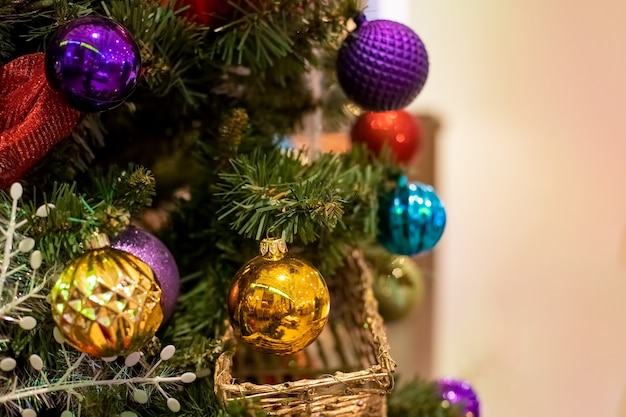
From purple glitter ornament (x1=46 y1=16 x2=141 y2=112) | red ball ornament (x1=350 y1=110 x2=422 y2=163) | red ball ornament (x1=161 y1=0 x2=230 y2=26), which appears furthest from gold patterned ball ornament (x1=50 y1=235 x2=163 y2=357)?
red ball ornament (x1=350 y1=110 x2=422 y2=163)

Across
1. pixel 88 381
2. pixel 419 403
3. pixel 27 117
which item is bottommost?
pixel 419 403

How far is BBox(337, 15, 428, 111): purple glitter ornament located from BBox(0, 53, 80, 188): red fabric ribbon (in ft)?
0.75

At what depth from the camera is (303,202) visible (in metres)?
0.42

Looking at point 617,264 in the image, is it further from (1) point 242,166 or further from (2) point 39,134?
(2) point 39,134

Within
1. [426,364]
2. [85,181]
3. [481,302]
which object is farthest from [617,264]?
[85,181]

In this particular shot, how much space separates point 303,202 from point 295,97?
212mm

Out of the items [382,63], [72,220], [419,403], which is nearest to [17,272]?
[72,220]

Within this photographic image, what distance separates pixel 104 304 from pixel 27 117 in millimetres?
159

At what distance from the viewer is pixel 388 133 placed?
2.17 ft

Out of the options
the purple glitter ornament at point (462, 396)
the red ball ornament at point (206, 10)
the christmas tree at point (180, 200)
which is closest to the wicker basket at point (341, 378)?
the christmas tree at point (180, 200)

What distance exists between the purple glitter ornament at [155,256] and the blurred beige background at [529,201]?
335mm

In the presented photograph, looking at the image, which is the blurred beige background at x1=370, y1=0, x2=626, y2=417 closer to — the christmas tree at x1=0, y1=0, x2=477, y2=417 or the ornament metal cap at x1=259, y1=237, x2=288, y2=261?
the christmas tree at x1=0, y1=0, x2=477, y2=417

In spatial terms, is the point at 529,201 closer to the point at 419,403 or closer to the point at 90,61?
the point at 419,403

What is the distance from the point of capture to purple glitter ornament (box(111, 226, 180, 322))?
454 millimetres
